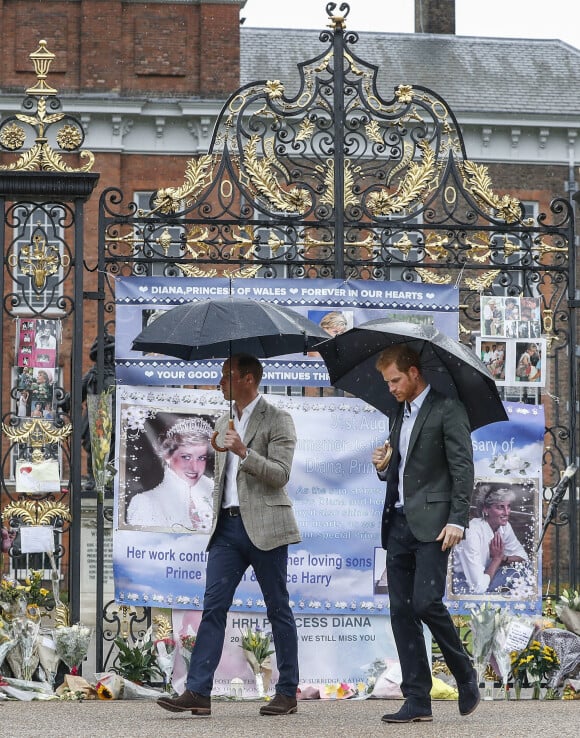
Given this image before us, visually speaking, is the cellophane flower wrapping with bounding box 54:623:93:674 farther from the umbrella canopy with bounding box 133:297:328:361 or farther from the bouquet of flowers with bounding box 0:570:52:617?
the umbrella canopy with bounding box 133:297:328:361

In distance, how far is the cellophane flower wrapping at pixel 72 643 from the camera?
922 centimetres

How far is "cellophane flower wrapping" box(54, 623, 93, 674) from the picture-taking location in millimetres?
9219

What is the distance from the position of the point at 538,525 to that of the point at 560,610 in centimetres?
64

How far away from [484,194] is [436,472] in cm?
329

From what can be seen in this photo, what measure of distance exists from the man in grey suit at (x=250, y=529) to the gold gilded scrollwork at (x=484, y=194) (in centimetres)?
293

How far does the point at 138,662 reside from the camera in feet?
30.8

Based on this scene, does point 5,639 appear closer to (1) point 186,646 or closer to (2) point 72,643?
(2) point 72,643

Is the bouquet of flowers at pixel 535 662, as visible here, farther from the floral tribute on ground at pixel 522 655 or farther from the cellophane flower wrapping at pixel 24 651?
the cellophane flower wrapping at pixel 24 651

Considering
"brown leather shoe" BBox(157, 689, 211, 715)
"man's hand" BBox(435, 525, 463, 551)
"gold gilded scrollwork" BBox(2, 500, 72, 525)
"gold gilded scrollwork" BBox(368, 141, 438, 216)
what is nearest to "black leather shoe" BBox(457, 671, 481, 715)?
"man's hand" BBox(435, 525, 463, 551)

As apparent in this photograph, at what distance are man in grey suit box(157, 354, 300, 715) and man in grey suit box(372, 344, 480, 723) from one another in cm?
58

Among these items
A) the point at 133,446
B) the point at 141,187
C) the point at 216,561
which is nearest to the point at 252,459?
the point at 216,561

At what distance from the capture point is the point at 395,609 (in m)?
7.83

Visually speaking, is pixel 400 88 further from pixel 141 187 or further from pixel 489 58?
pixel 489 58

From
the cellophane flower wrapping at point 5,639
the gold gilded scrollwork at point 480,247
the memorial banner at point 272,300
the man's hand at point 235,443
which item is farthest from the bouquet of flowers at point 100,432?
the gold gilded scrollwork at point 480,247
